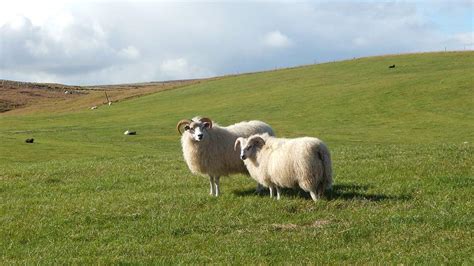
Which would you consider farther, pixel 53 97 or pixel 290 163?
pixel 53 97

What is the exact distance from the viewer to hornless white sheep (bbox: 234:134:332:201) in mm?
13605

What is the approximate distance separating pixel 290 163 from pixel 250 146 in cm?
186

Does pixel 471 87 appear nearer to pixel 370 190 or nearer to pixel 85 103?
pixel 370 190

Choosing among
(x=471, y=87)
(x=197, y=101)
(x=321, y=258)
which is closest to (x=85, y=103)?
(x=197, y=101)

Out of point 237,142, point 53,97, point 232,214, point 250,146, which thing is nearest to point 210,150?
point 237,142

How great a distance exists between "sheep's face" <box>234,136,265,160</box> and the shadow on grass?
3.65 feet

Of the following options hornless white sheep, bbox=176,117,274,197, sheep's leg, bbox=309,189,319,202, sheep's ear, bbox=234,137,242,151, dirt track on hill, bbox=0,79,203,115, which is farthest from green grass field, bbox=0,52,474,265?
dirt track on hill, bbox=0,79,203,115

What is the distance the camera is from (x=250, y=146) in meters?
15.6

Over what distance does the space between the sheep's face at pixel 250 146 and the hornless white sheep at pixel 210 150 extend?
1210 millimetres

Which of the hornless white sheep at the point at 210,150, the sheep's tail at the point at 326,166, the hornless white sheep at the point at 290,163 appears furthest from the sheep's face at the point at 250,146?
the sheep's tail at the point at 326,166

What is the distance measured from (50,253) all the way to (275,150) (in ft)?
20.6

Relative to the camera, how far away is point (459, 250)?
9375 mm

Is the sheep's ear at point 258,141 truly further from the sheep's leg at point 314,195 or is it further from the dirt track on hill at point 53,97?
the dirt track on hill at point 53,97

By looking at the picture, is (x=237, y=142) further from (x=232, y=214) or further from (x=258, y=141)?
(x=232, y=214)
